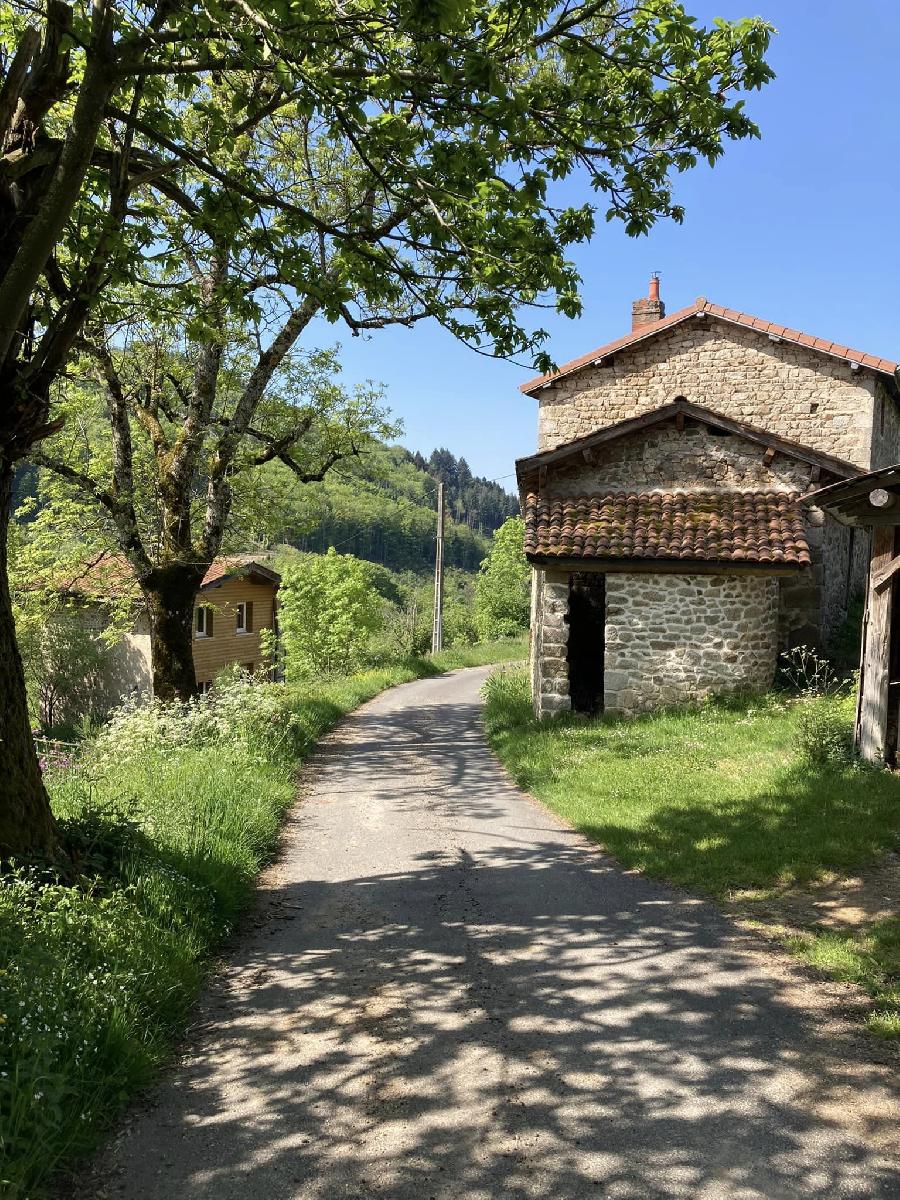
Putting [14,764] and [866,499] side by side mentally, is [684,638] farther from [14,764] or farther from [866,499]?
[14,764]

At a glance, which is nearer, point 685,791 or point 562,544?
point 685,791

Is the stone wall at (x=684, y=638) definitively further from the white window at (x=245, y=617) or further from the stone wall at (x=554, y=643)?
the white window at (x=245, y=617)

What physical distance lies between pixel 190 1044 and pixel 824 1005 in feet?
12.2

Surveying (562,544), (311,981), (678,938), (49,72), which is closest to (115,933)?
(311,981)

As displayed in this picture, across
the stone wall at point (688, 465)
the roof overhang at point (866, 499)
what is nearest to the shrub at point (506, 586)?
the stone wall at point (688, 465)

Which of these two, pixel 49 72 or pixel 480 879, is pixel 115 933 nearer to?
pixel 480 879

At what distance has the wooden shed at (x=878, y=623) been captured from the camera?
9.34 metres

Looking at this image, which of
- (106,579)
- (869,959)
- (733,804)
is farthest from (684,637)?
(106,579)

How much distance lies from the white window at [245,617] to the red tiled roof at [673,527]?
24062 millimetres

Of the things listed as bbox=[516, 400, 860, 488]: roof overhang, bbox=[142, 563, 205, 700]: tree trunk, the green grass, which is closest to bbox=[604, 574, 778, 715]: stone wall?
bbox=[516, 400, 860, 488]: roof overhang

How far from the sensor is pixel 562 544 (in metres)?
13.7

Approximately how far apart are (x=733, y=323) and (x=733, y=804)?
12.7m

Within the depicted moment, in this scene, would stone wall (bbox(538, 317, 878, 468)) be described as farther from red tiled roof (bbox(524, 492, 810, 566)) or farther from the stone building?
red tiled roof (bbox(524, 492, 810, 566))

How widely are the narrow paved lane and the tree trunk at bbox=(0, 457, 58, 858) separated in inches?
66.1
